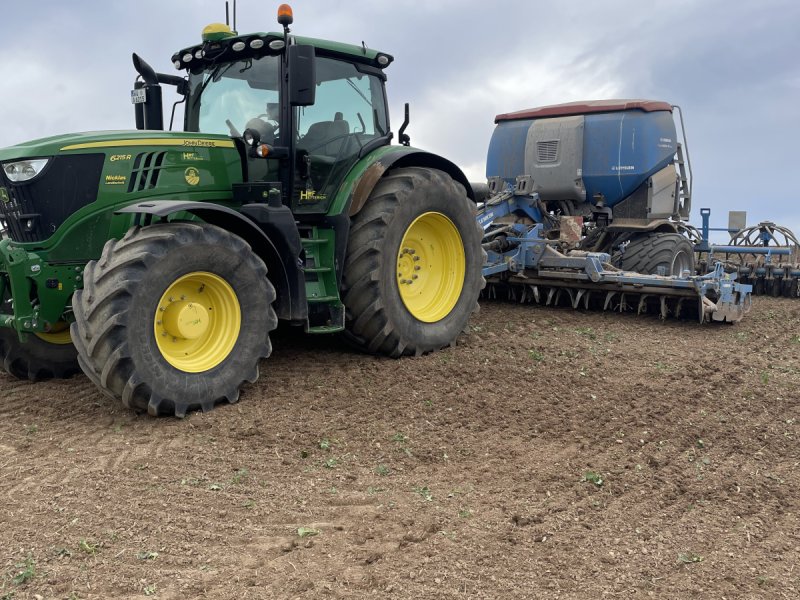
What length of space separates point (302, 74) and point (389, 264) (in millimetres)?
1716

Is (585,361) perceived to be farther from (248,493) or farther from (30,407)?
(30,407)

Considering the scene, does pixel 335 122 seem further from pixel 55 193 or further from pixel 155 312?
pixel 155 312

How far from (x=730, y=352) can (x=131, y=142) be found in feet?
19.4

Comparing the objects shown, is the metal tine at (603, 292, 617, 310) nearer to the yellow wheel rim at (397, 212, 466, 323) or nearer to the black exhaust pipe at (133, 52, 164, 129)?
the yellow wheel rim at (397, 212, 466, 323)

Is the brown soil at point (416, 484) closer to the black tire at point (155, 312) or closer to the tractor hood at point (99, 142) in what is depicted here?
the black tire at point (155, 312)

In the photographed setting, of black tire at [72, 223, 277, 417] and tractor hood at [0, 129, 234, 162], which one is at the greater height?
tractor hood at [0, 129, 234, 162]

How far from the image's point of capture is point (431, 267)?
7.43 m

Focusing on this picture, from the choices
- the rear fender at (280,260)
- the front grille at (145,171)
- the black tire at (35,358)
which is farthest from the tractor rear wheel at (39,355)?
the rear fender at (280,260)

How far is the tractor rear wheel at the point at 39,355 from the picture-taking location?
247 inches

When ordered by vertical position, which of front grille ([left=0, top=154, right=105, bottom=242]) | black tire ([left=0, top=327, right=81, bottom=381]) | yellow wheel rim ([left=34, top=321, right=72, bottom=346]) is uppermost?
front grille ([left=0, top=154, right=105, bottom=242])

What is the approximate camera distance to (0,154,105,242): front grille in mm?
5500

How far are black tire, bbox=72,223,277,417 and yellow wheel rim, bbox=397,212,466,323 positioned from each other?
1862mm

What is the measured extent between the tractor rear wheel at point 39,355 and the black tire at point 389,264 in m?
2.30

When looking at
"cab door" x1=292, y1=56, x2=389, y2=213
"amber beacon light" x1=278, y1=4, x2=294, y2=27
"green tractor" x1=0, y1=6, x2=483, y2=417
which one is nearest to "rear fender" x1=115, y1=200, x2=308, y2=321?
"green tractor" x1=0, y1=6, x2=483, y2=417
